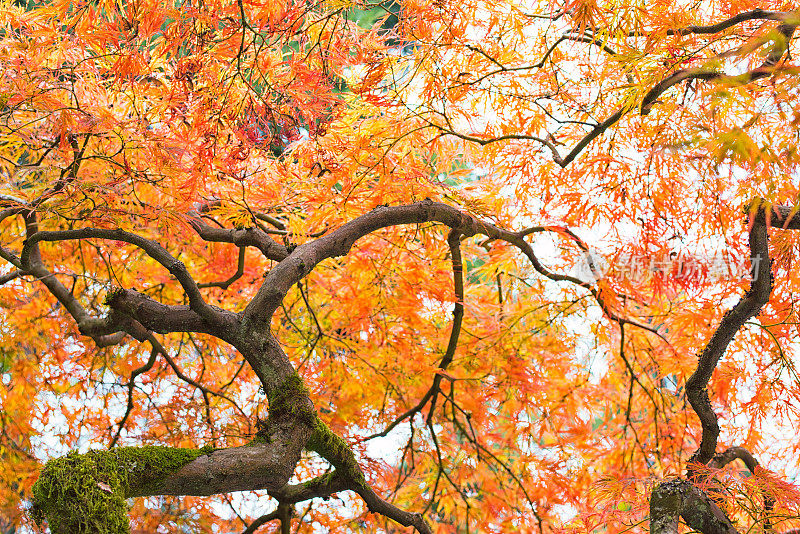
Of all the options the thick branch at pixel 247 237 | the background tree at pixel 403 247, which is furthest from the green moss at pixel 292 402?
the thick branch at pixel 247 237

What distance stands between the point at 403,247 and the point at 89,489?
1.33 meters

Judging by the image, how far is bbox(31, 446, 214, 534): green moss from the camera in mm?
1258

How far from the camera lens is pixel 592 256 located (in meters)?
2.25

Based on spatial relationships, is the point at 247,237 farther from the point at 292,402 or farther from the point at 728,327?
the point at 728,327

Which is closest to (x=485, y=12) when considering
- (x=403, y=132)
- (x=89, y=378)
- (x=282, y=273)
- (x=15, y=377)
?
(x=403, y=132)

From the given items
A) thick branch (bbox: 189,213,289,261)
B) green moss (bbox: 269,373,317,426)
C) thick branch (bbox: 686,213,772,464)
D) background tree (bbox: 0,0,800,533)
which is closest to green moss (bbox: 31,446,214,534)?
background tree (bbox: 0,0,800,533)

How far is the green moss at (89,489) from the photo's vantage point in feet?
4.13

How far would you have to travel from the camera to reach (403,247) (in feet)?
7.77

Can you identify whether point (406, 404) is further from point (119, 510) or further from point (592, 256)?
point (119, 510)

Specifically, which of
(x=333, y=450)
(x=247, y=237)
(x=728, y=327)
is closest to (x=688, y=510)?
(x=728, y=327)

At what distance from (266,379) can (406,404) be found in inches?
45.5

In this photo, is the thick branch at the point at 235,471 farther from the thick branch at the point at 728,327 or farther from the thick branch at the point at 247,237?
the thick branch at the point at 728,327

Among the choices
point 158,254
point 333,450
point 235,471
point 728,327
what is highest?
point 158,254

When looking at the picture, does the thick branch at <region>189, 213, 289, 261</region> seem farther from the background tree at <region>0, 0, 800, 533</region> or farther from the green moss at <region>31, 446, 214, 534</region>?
the green moss at <region>31, 446, 214, 534</region>
